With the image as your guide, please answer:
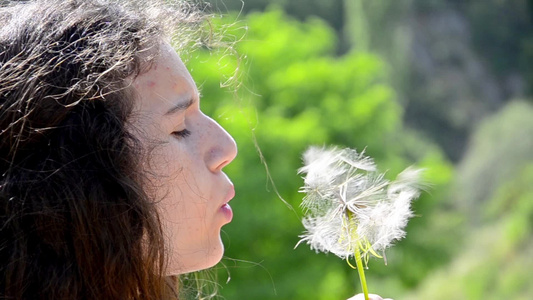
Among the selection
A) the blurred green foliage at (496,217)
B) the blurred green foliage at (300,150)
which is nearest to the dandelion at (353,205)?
the blurred green foliage at (300,150)

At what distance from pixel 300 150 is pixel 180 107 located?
12.4m

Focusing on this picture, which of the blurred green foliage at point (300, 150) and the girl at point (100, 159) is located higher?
the girl at point (100, 159)

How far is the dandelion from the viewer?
1.34m

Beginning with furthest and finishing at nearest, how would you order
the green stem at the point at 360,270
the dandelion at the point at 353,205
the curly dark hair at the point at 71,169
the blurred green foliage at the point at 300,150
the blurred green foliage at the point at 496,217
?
the blurred green foliage at the point at 496,217, the blurred green foliage at the point at 300,150, the dandelion at the point at 353,205, the green stem at the point at 360,270, the curly dark hair at the point at 71,169

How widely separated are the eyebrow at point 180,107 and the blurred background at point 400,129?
7056 millimetres

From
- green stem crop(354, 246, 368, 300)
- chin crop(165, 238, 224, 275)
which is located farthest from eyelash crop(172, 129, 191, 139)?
green stem crop(354, 246, 368, 300)

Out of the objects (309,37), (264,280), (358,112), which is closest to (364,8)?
(309,37)

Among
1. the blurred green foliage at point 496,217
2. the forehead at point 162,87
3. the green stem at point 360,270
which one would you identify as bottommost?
the blurred green foliage at point 496,217

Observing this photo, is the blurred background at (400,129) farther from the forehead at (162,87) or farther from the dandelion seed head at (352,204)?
the forehead at (162,87)

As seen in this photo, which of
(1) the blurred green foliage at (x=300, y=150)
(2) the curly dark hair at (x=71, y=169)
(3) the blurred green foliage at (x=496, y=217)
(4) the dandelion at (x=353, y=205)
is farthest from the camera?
(3) the blurred green foliage at (x=496, y=217)

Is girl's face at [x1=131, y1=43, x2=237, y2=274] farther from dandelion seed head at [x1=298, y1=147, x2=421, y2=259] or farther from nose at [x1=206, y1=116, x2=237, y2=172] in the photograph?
dandelion seed head at [x1=298, y1=147, x2=421, y2=259]

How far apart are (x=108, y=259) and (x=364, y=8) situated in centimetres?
1683

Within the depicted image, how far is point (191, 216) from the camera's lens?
1.27 m

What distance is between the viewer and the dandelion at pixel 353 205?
1336 mm
